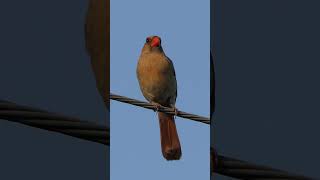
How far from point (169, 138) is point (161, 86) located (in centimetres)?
49

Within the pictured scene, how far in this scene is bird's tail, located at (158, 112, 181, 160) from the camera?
7.16 feet

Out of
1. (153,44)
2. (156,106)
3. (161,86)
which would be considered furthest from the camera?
(161,86)

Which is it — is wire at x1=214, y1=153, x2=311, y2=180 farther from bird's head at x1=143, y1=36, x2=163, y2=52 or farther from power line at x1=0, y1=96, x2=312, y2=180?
bird's head at x1=143, y1=36, x2=163, y2=52

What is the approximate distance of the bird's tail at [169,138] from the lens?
2.18 metres

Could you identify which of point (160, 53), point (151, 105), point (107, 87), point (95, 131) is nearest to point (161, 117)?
point (151, 105)

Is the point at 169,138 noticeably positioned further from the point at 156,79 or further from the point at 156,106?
the point at 156,79

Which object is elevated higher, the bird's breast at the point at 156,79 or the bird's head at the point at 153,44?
the bird's head at the point at 153,44

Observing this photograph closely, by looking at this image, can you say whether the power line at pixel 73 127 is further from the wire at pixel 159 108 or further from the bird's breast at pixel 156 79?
the wire at pixel 159 108

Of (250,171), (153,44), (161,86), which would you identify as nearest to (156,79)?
(161,86)

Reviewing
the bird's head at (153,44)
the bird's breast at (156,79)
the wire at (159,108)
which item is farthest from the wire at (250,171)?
the bird's head at (153,44)

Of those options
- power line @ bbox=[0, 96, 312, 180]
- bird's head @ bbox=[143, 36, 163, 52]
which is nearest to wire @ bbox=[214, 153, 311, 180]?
power line @ bbox=[0, 96, 312, 180]

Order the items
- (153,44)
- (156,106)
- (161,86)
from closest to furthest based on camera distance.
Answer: (153,44) < (156,106) < (161,86)

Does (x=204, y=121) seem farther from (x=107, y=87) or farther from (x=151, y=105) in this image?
(x=107, y=87)

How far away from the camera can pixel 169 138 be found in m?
2.31
